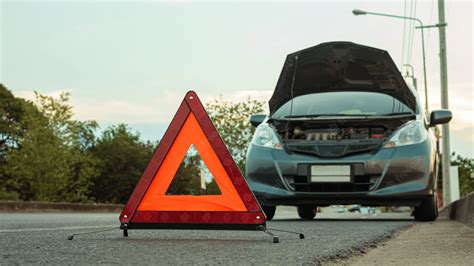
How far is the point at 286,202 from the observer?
8.38 m

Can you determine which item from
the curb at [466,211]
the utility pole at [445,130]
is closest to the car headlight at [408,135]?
the curb at [466,211]

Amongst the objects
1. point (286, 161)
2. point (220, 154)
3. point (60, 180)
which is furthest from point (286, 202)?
point (60, 180)

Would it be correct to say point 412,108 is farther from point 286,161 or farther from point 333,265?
point 333,265

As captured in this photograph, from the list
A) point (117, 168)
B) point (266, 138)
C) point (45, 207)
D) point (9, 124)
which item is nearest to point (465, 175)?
point (117, 168)

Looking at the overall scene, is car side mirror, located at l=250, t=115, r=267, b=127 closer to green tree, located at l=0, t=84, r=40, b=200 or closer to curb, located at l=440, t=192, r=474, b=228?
curb, located at l=440, t=192, r=474, b=228

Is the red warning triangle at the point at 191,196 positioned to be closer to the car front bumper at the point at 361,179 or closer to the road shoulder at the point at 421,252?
the road shoulder at the point at 421,252

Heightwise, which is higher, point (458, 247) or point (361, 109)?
point (361, 109)

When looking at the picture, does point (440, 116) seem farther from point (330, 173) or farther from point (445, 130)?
point (445, 130)

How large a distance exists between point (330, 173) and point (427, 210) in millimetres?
1328

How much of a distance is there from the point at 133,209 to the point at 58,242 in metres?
0.59

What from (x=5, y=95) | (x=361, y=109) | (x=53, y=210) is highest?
(x=5, y=95)

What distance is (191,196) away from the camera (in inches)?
187

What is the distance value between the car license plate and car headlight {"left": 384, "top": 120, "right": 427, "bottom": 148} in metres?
0.53

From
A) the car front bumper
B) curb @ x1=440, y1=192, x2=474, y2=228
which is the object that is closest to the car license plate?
the car front bumper
